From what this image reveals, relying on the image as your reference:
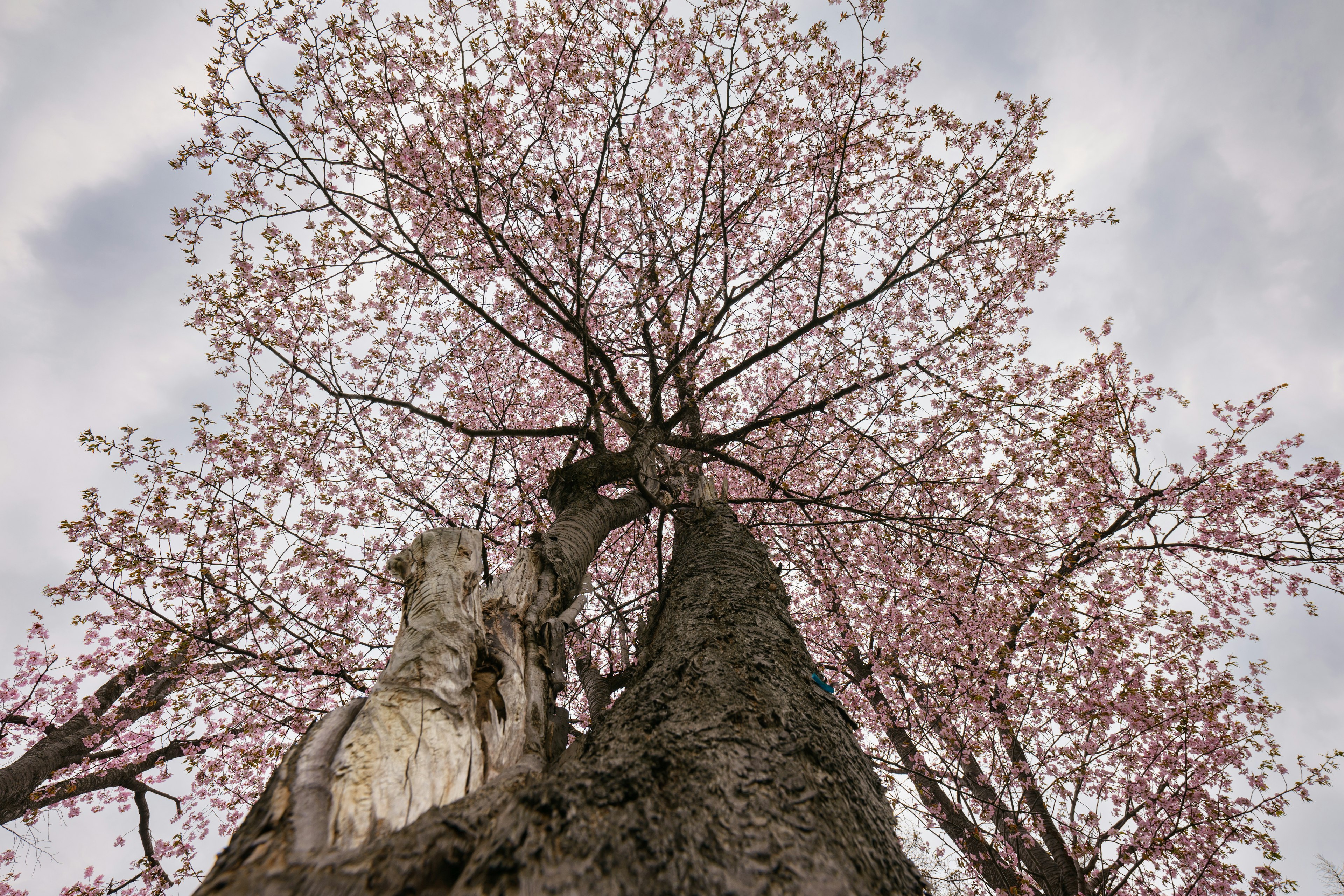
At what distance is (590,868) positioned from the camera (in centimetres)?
98

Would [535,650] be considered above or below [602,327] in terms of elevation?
below

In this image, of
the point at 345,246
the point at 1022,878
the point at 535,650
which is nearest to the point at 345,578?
the point at 345,246

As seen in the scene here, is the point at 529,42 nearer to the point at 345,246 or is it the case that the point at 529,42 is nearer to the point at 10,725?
the point at 345,246

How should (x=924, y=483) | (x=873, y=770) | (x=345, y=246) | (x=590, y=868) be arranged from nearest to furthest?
(x=590, y=868) → (x=873, y=770) → (x=924, y=483) → (x=345, y=246)

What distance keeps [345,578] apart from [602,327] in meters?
5.02

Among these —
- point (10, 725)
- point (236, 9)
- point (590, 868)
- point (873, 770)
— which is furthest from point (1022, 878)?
point (10, 725)

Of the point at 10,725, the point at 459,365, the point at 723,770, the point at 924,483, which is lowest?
the point at 723,770

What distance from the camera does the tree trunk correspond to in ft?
3.12

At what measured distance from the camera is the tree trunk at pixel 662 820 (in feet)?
3.12

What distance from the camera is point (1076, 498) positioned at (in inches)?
324

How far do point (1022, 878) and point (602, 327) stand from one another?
25.7ft

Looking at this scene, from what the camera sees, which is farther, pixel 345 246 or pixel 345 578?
pixel 345 578

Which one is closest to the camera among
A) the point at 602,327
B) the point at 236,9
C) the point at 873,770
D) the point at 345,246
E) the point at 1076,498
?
the point at 873,770

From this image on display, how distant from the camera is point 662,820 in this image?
3.76ft
